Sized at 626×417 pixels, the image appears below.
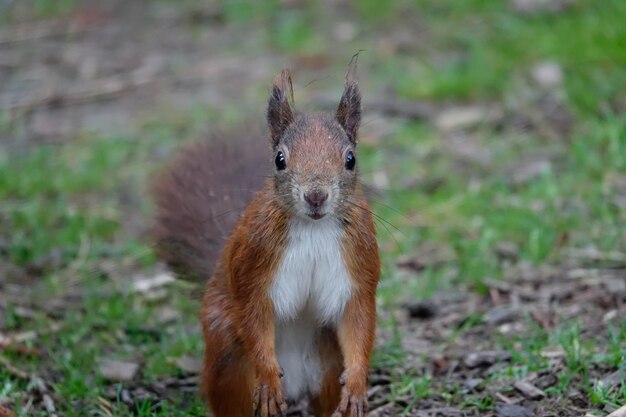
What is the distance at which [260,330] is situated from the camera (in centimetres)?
329

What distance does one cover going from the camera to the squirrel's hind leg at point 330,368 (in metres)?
3.46

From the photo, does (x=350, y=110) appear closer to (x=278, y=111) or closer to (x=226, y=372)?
(x=278, y=111)

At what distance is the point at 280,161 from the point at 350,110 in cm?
30

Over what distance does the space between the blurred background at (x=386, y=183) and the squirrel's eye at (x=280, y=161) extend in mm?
405

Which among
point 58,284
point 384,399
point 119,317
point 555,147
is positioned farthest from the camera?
point 555,147

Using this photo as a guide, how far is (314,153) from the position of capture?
Result: 10.6ft

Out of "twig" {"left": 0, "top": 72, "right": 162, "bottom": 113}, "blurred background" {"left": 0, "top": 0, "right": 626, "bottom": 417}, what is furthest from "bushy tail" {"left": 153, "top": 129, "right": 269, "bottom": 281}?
"twig" {"left": 0, "top": 72, "right": 162, "bottom": 113}

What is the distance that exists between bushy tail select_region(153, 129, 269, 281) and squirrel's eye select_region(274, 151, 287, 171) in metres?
0.60

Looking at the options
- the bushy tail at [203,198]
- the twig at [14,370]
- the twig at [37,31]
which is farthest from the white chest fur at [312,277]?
the twig at [37,31]

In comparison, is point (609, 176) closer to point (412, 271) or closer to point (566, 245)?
point (566, 245)

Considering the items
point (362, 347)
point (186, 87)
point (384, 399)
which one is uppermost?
point (186, 87)

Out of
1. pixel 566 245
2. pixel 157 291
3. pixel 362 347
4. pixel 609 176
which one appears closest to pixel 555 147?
pixel 609 176

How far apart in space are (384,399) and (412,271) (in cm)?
128

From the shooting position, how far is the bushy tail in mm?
4016
